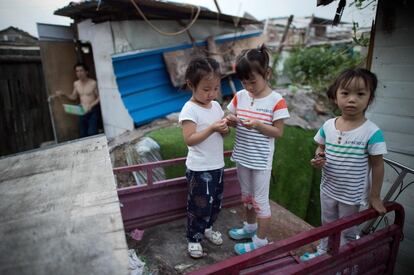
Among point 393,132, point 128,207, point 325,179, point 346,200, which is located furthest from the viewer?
point 393,132

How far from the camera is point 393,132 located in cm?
265

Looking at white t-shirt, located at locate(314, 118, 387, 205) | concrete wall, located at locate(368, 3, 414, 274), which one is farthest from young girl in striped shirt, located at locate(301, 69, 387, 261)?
concrete wall, located at locate(368, 3, 414, 274)

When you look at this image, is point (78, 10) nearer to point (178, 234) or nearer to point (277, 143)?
point (277, 143)

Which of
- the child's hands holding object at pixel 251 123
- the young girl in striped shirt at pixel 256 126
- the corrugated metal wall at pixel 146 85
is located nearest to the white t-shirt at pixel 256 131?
the young girl in striped shirt at pixel 256 126

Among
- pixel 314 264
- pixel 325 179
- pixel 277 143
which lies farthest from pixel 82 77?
pixel 314 264

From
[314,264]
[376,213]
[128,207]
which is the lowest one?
[128,207]

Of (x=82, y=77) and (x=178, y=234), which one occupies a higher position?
(x=82, y=77)

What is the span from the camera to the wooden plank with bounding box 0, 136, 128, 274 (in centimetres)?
94

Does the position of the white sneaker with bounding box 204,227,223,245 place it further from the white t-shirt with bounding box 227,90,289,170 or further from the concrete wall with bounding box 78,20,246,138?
the concrete wall with bounding box 78,20,246,138

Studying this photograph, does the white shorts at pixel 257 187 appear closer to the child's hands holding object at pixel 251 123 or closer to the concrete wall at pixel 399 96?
the child's hands holding object at pixel 251 123

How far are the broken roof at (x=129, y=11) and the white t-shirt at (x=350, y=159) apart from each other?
4.02 meters

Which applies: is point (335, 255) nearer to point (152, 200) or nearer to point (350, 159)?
point (350, 159)

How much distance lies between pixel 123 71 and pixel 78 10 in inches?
52.4

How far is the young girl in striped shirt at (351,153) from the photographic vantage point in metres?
1.82
